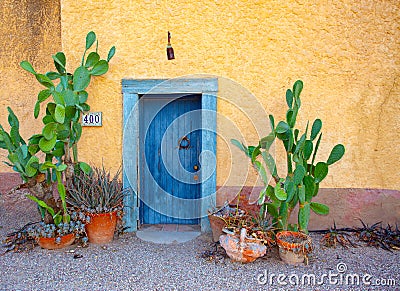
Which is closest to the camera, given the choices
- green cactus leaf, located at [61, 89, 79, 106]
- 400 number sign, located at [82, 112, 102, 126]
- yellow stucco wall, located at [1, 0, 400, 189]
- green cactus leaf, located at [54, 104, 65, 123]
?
green cactus leaf, located at [54, 104, 65, 123]

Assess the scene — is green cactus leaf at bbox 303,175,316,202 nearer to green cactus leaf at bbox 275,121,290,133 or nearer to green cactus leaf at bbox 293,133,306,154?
green cactus leaf at bbox 293,133,306,154

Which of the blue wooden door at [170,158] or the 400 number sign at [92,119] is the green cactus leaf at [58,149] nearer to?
the 400 number sign at [92,119]

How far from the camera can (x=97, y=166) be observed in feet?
13.7

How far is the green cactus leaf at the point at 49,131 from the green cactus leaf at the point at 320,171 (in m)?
2.69

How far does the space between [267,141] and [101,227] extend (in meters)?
2.07

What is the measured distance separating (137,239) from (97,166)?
105 cm

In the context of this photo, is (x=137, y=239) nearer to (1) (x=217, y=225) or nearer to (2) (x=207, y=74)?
(1) (x=217, y=225)

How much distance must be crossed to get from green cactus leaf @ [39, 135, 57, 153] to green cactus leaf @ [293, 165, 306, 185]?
2.45 meters

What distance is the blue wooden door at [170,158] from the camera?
14.3 feet

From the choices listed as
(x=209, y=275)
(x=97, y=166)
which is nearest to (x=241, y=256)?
(x=209, y=275)

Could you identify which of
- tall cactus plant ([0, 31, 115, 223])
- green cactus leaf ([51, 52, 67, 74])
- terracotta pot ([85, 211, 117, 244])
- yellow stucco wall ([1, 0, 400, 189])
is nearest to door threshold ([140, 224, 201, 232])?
terracotta pot ([85, 211, 117, 244])

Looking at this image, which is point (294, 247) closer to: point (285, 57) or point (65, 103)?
point (285, 57)

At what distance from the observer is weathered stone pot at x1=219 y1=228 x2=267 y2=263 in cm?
318

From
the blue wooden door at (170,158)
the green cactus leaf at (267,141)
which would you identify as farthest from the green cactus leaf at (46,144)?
the green cactus leaf at (267,141)
